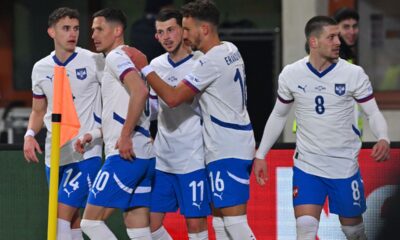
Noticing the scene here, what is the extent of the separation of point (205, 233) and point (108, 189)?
3.43ft

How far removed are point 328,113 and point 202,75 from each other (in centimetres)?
108

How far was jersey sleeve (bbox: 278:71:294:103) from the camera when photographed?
33.2 feet

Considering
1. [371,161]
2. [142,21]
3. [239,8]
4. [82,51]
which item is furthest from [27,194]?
[239,8]

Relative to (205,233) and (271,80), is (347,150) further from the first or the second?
(271,80)

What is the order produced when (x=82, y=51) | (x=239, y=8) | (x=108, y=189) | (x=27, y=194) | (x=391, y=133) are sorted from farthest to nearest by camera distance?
(x=239, y=8)
(x=391, y=133)
(x=27, y=194)
(x=82, y=51)
(x=108, y=189)

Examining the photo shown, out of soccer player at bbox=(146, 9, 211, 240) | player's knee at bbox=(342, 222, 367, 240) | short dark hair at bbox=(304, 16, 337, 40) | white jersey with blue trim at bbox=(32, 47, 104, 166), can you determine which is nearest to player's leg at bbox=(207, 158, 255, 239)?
soccer player at bbox=(146, 9, 211, 240)

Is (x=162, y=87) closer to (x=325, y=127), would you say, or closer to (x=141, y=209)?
(x=141, y=209)

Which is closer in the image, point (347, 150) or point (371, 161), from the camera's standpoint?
point (347, 150)

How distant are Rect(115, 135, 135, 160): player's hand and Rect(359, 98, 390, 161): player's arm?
6.16ft

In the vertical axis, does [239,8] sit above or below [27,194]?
above

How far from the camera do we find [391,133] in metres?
16.3

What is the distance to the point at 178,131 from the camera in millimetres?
10219

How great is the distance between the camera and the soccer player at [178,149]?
10.2m

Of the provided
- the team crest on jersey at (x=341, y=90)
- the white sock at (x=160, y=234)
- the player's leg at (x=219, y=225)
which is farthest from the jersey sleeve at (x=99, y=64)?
the team crest on jersey at (x=341, y=90)
